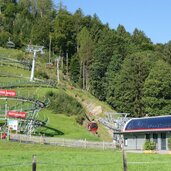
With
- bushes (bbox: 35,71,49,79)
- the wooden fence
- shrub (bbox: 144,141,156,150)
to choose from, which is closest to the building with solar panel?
shrub (bbox: 144,141,156,150)

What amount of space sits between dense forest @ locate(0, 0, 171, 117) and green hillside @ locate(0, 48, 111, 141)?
5708mm

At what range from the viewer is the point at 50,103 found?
82.9 meters

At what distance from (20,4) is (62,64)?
4536 centimetres

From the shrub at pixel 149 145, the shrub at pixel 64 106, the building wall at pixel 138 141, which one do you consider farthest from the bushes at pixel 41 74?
the shrub at pixel 149 145

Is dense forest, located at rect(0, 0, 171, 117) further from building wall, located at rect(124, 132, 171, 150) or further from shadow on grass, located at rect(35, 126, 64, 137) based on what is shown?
shadow on grass, located at rect(35, 126, 64, 137)

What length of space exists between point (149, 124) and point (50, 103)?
94.2 ft

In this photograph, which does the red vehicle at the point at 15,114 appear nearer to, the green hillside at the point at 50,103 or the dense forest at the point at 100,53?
the green hillside at the point at 50,103

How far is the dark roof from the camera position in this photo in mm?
56156

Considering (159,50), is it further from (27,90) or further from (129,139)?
(129,139)

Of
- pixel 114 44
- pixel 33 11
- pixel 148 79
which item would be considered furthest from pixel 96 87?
pixel 33 11

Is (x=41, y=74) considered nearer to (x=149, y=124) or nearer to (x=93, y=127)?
(x=93, y=127)

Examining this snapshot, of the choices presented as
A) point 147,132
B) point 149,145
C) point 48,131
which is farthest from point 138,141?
point 48,131

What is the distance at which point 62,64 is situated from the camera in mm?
131625

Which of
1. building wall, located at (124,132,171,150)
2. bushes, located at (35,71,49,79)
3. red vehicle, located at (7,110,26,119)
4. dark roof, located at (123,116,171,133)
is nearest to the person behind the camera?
dark roof, located at (123,116,171,133)
